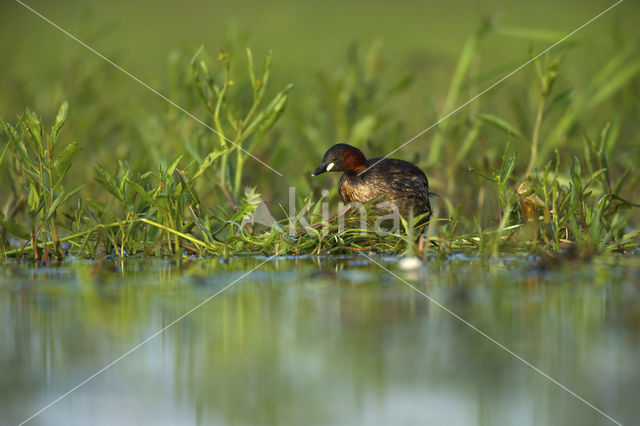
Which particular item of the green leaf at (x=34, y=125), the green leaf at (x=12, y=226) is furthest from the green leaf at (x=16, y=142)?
the green leaf at (x=12, y=226)

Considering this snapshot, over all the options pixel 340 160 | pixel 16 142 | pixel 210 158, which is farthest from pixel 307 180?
pixel 16 142

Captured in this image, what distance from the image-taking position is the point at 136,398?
3.05 meters

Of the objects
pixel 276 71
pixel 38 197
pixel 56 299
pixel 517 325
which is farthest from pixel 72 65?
pixel 517 325

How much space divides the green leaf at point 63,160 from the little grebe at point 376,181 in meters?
1.90

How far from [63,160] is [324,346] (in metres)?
2.86

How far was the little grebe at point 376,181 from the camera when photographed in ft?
23.1

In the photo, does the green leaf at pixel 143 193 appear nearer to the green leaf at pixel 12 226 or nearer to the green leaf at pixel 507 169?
the green leaf at pixel 12 226

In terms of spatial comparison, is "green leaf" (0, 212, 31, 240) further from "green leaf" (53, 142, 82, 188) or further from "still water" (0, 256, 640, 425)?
"still water" (0, 256, 640, 425)

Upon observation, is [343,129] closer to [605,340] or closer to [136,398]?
[605,340]

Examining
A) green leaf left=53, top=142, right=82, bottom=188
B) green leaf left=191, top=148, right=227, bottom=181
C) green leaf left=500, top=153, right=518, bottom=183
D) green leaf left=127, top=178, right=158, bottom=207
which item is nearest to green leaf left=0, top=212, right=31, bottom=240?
green leaf left=53, top=142, right=82, bottom=188

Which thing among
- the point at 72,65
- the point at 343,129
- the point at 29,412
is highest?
the point at 72,65

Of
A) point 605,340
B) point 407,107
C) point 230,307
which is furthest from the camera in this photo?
point 407,107

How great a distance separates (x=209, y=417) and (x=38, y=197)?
3.58m

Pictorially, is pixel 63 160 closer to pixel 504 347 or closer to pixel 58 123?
pixel 58 123
